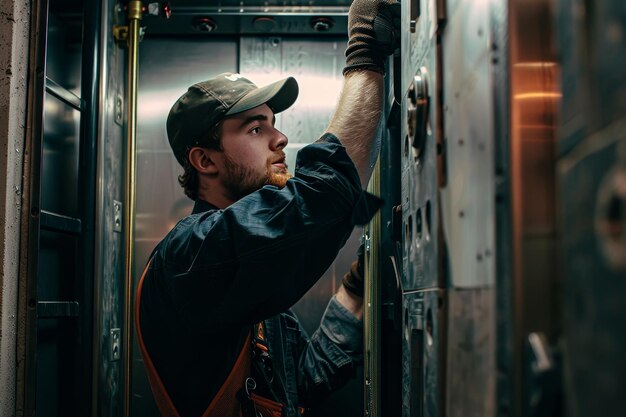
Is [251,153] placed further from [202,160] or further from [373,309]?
[373,309]

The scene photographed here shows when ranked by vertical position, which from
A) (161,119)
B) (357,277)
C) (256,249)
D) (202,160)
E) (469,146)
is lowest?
(357,277)

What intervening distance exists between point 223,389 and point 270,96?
104 cm

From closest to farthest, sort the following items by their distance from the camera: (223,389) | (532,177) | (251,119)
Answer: (532,177) → (223,389) → (251,119)

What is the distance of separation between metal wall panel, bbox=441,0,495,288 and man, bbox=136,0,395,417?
82cm

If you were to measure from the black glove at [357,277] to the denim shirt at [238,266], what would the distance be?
1.70ft

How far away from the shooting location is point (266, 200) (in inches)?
78.4

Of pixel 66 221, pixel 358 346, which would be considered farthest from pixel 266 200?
pixel 358 346

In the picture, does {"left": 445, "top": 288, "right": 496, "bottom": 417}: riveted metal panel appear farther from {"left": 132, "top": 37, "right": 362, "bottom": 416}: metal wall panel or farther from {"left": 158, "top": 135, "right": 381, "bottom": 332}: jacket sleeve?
{"left": 132, "top": 37, "right": 362, "bottom": 416}: metal wall panel

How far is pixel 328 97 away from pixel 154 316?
4.55 feet

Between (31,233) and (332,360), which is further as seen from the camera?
(332,360)

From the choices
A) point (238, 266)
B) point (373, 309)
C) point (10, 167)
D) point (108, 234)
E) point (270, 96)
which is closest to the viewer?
point (10, 167)

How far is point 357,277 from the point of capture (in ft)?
8.88

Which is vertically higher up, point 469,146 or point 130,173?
point 130,173

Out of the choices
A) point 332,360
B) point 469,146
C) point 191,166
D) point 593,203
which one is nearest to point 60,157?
point 191,166
